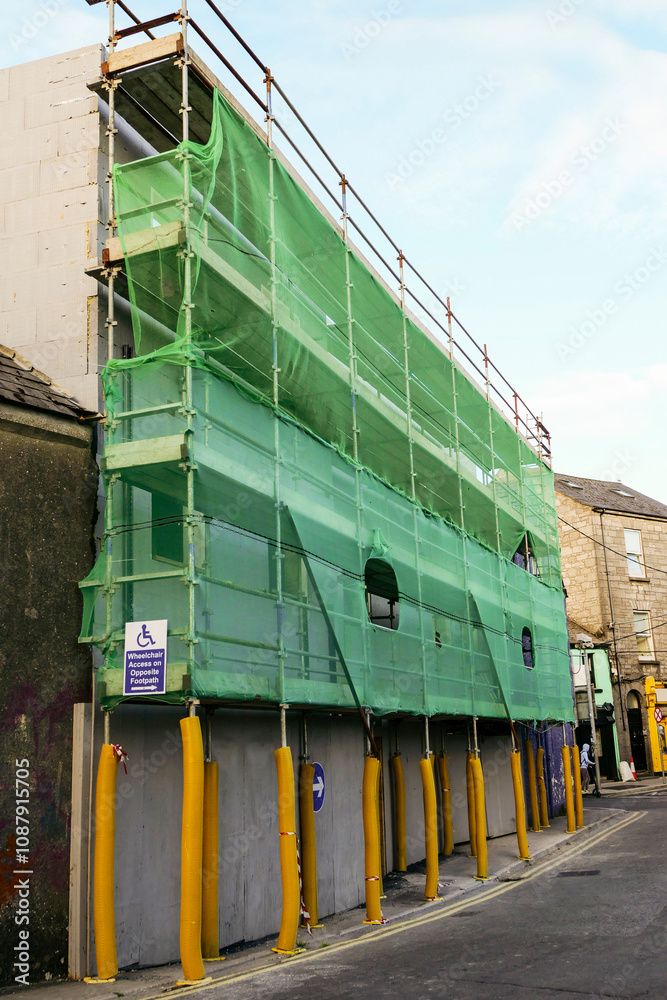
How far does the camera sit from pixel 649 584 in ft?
136

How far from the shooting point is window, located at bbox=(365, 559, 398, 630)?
52.1 feet

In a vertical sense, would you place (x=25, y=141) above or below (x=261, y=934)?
above

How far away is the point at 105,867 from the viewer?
8516 mm

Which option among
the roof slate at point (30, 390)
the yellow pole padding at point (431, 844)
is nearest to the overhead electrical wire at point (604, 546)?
the yellow pole padding at point (431, 844)

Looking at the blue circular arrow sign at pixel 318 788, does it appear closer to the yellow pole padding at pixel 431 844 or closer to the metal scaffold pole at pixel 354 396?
the metal scaffold pole at pixel 354 396

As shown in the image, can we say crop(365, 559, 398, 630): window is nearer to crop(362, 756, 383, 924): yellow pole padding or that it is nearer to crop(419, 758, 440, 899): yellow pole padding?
crop(419, 758, 440, 899): yellow pole padding

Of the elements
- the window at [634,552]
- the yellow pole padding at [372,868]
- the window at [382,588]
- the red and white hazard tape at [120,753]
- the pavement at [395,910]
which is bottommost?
the pavement at [395,910]

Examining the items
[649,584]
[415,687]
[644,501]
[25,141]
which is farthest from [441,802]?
[644,501]

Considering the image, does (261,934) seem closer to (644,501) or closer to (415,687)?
(415,687)

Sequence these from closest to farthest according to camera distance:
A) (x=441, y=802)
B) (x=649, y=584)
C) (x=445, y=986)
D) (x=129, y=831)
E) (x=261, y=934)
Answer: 1. (x=445, y=986)
2. (x=129, y=831)
3. (x=261, y=934)
4. (x=441, y=802)
5. (x=649, y=584)

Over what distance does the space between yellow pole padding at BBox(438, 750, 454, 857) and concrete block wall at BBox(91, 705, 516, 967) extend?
4.19m

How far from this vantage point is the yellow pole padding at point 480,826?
14781mm

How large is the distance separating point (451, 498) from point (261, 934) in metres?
10.5

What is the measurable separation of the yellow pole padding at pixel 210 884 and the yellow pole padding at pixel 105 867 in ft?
3.51
